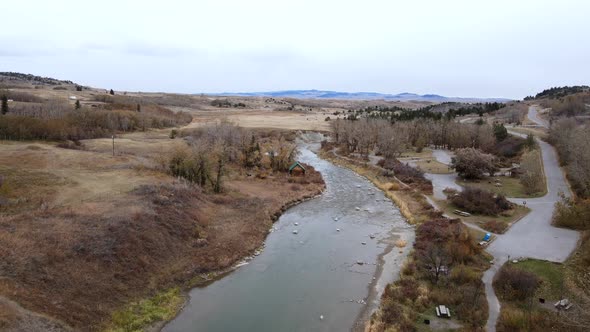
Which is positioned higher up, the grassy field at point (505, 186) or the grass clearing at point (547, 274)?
the grassy field at point (505, 186)

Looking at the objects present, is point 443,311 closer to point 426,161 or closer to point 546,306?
point 546,306

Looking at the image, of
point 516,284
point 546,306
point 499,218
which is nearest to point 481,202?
point 499,218

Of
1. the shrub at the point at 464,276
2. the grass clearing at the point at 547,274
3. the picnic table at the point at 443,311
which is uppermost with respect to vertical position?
the grass clearing at the point at 547,274

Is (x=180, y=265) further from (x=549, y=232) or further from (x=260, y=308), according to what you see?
(x=549, y=232)

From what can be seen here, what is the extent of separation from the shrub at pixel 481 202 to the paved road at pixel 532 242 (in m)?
2.24

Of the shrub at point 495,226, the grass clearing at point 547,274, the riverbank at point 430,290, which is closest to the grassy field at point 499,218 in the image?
the shrub at point 495,226

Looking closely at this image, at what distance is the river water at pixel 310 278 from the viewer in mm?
20547

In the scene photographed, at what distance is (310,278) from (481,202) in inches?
742

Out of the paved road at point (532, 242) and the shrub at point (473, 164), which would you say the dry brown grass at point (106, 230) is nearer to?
the paved road at point (532, 242)

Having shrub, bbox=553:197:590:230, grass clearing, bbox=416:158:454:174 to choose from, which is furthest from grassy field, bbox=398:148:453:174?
shrub, bbox=553:197:590:230

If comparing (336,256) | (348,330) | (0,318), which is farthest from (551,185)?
(0,318)

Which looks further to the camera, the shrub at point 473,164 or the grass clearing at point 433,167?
the grass clearing at point 433,167

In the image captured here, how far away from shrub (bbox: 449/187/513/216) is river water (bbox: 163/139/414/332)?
5.71m

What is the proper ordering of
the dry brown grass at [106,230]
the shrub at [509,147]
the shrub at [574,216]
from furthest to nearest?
the shrub at [509,147] → the shrub at [574,216] → the dry brown grass at [106,230]
